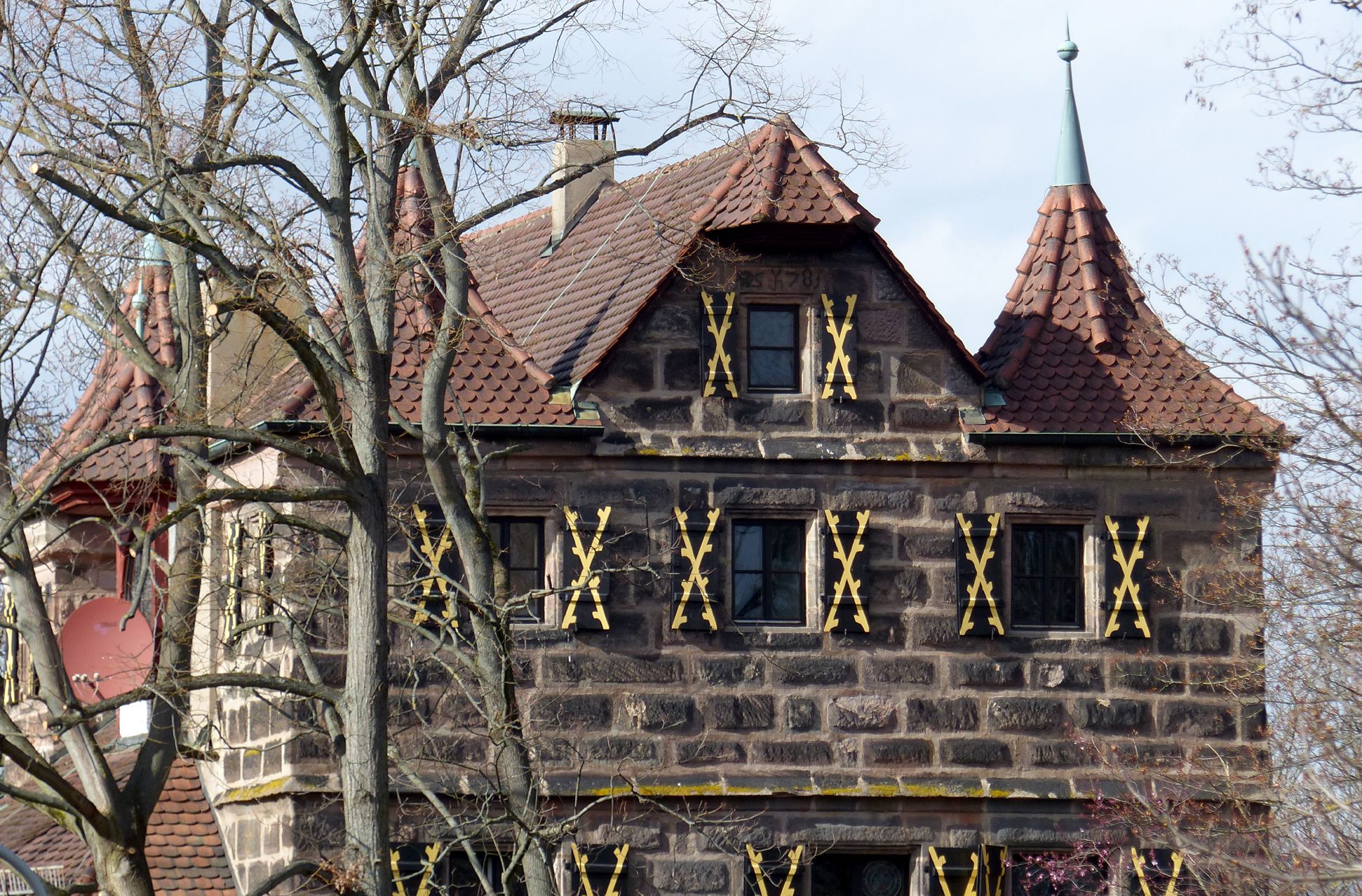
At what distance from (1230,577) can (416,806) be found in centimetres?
651

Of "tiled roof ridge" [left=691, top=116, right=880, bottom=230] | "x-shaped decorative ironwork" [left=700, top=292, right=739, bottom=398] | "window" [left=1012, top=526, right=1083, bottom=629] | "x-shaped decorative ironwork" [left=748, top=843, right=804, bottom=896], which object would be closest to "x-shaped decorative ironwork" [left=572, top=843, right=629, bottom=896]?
"x-shaped decorative ironwork" [left=748, top=843, right=804, bottom=896]

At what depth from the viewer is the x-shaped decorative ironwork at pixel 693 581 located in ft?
55.8

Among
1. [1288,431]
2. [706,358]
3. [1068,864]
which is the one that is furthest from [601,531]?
[1288,431]

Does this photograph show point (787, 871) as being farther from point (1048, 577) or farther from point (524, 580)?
point (1048, 577)

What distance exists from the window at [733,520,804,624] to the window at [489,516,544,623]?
1498mm

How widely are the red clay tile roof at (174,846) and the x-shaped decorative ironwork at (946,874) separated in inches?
211

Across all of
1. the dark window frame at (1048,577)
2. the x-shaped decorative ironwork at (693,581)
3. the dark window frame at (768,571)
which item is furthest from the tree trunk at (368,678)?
the dark window frame at (1048,577)

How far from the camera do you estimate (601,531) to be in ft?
55.8

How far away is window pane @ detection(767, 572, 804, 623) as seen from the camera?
17.3 metres

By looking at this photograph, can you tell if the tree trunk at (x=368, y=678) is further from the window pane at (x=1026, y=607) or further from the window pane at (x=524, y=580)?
the window pane at (x=1026, y=607)

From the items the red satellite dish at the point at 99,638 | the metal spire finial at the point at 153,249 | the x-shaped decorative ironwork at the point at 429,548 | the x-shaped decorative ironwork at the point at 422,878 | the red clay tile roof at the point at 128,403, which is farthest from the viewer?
the red clay tile roof at the point at 128,403

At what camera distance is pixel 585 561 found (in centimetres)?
1695

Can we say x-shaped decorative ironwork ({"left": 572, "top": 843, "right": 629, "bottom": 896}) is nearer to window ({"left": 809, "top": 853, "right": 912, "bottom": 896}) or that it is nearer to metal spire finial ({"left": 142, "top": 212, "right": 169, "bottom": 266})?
window ({"left": 809, "top": 853, "right": 912, "bottom": 896})

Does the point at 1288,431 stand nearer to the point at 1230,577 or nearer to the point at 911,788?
the point at 1230,577
